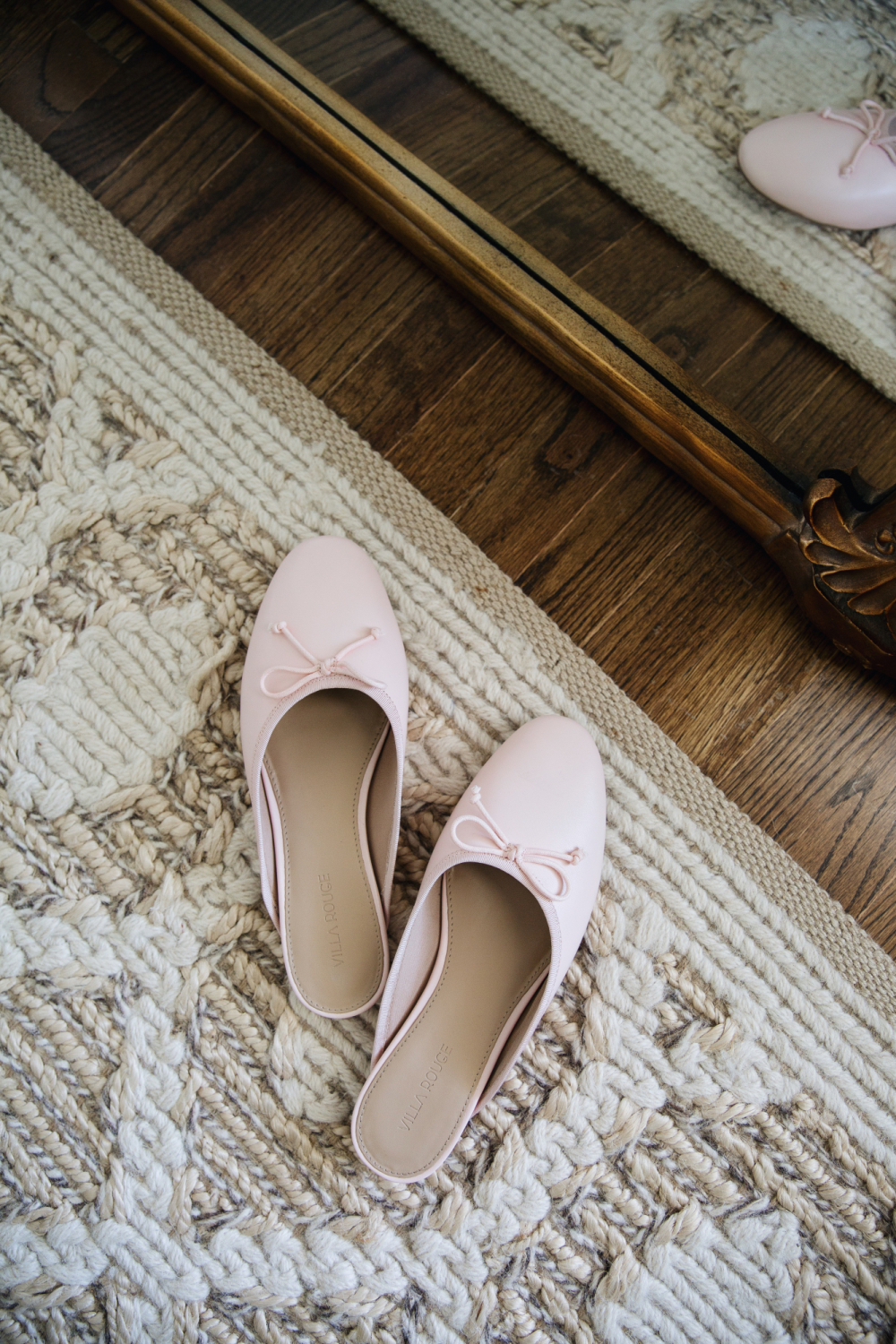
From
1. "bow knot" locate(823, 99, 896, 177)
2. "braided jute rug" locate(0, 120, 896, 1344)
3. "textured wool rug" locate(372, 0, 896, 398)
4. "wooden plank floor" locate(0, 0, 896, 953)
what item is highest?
"bow knot" locate(823, 99, 896, 177)

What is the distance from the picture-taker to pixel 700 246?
0.61 meters

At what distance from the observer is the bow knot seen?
1.80 ft

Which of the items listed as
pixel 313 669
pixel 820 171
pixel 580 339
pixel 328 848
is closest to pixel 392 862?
pixel 328 848

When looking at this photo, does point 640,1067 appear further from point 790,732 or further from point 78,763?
point 78,763

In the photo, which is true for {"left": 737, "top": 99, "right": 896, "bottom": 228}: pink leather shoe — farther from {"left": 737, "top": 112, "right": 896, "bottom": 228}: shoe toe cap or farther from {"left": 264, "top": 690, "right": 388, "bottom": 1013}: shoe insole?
{"left": 264, "top": 690, "right": 388, "bottom": 1013}: shoe insole

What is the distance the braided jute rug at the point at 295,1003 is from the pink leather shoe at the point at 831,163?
35 cm

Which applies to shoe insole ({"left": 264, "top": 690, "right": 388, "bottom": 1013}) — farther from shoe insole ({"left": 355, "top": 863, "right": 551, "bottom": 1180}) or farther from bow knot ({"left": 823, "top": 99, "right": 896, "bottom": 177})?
bow knot ({"left": 823, "top": 99, "right": 896, "bottom": 177})

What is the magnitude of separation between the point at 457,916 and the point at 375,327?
0.53 m

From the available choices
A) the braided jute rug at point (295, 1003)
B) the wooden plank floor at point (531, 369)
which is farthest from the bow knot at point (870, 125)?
the braided jute rug at point (295, 1003)

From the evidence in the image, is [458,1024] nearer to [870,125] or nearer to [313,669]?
[313,669]

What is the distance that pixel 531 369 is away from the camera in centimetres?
71

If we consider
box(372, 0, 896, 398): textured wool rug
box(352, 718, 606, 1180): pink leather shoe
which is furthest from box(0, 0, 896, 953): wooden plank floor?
box(352, 718, 606, 1180): pink leather shoe

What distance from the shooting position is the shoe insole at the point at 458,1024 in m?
0.59

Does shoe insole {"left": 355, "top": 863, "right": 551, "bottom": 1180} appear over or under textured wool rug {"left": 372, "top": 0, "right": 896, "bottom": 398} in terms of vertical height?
under
